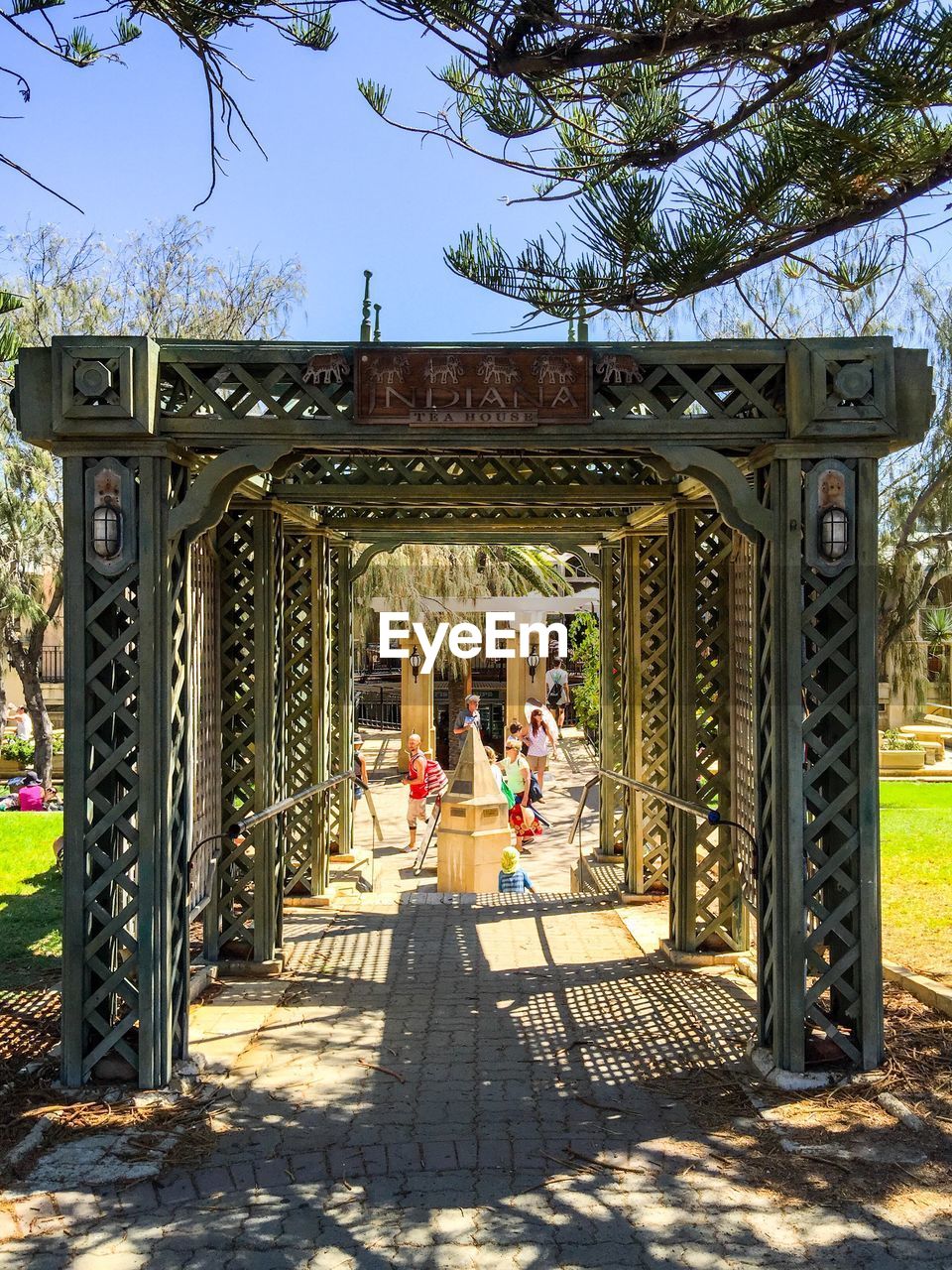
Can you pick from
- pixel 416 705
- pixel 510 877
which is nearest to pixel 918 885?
pixel 510 877

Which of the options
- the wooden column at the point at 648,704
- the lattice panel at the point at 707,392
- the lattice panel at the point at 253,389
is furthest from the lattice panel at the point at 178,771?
the wooden column at the point at 648,704

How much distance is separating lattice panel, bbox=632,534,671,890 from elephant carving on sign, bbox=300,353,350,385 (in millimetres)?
4600

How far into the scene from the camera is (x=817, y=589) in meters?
5.44

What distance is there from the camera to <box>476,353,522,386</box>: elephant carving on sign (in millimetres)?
5340

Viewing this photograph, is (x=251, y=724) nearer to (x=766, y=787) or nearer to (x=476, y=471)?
(x=476, y=471)

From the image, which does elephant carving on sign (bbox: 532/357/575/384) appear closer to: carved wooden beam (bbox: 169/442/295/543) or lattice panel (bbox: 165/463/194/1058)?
carved wooden beam (bbox: 169/442/295/543)

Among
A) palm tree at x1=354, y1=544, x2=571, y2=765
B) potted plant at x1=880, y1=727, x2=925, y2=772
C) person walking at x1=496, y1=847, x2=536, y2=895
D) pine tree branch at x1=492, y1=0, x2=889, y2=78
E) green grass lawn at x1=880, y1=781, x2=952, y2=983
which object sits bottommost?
person walking at x1=496, y1=847, x2=536, y2=895

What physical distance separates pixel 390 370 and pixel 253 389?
0.66 meters

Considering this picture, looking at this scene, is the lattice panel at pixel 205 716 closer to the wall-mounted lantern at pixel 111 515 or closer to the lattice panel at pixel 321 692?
the wall-mounted lantern at pixel 111 515

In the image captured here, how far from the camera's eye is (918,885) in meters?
9.41

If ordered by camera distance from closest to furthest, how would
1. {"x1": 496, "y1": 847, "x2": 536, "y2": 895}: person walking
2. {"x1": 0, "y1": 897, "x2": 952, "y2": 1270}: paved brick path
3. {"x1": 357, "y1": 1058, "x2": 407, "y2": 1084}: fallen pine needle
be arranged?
1. {"x1": 0, "y1": 897, "x2": 952, "y2": 1270}: paved brick path
2. {"x1": 357, "y1": 1058, "x2": 407, "y2": 1084}: fallen pine needle
3. {"x1": 496, "y1": 847, "x2": 536, "y2": 895}: person walking

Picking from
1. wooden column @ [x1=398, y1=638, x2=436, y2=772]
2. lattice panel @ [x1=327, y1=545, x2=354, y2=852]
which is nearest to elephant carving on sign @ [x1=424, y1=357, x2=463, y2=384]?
lattice panel @ [x1=327, y1=545, x2=354, y2=852]

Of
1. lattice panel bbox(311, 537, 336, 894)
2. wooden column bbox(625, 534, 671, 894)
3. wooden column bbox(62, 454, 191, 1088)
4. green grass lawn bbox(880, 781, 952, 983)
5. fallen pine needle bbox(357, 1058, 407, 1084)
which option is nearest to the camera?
wooden column bbox(62, 454, 191, 1088)

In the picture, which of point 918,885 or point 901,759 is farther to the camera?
point 901,759
